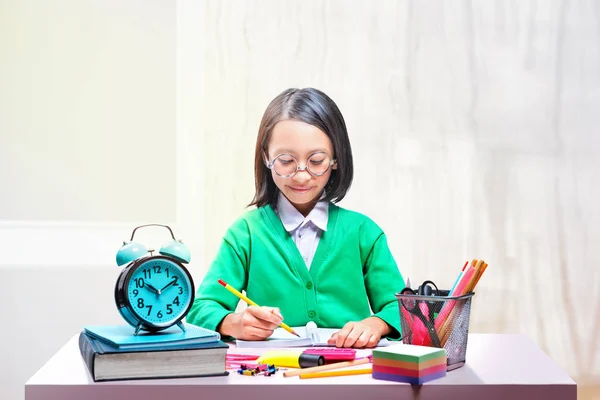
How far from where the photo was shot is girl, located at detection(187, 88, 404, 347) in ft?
5.35

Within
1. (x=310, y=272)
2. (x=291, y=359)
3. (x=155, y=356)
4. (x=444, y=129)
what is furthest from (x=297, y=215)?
(x=444, y=129)

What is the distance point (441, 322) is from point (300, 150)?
0.52m

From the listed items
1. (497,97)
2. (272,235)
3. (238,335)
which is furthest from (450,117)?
(238,335)

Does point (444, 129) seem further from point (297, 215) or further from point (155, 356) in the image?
→ point (155, 356)

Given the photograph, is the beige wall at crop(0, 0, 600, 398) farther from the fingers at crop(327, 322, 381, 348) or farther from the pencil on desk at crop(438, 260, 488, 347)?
the pencil on desk at crop(438, 260, 488, 347)

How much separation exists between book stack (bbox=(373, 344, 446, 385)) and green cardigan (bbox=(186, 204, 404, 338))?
0.42 m

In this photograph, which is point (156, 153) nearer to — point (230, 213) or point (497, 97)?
point (230, 213)

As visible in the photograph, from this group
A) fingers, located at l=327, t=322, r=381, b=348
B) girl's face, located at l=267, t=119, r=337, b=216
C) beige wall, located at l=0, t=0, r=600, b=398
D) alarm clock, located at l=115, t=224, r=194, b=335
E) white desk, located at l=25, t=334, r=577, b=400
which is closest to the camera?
white desk, located at l=25, t=334, r=577, b=400

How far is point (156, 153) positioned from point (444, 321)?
147cm

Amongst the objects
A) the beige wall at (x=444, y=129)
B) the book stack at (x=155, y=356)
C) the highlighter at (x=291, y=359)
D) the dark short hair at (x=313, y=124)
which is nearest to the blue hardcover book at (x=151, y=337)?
the book stack at (x=155, y=356)

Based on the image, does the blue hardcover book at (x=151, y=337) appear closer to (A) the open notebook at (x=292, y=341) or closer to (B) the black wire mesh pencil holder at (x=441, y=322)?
(A) the open notebook at (x=292, y=341)

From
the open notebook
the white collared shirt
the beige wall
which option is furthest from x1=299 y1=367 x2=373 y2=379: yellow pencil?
the beige wall

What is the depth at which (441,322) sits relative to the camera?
1.26 m

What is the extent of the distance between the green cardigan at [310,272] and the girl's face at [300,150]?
9 centimetres
